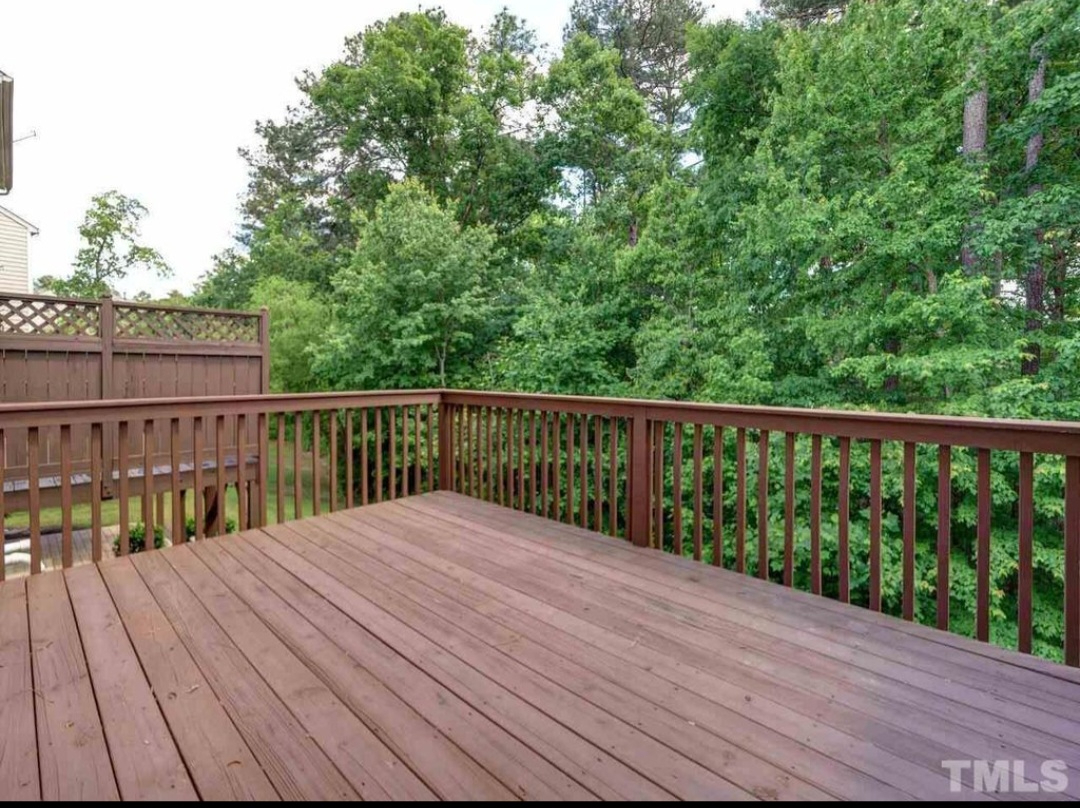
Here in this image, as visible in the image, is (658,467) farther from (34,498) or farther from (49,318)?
(49,318)

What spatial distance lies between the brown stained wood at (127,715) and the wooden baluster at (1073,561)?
2.60 m

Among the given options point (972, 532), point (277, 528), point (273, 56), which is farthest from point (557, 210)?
point (277, 528)

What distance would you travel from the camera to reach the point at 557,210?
11789 mm

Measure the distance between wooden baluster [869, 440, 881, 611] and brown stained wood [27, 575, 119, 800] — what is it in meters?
2.53

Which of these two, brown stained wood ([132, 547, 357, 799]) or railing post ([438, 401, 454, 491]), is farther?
railing post ([438, 401, 454, 491])

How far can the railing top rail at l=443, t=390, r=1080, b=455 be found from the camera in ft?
6.27

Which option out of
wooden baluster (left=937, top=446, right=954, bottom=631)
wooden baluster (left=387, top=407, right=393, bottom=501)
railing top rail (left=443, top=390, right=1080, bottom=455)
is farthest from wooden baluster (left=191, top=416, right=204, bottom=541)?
wooden baluster (left=937, top=446, right=954, bottom=631)

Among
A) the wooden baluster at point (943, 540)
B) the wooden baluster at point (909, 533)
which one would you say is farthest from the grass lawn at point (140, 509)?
the wooden baluster at point (943, 540)

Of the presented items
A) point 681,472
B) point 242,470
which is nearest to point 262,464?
point 242,470

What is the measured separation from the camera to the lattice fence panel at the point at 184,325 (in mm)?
5629

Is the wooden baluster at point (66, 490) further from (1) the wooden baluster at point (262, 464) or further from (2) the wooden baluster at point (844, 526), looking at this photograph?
(2) the wooden baluster at point (844, 526)

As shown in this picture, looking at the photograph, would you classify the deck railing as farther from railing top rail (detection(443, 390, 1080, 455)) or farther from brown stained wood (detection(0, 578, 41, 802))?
brown stained wood (detection(0, 578, 41, 802))

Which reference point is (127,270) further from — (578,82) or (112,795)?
(112,795)

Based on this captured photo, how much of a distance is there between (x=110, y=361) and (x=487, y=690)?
5.64 metres
